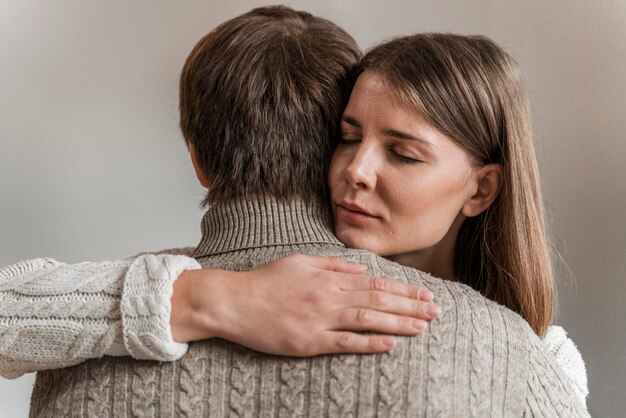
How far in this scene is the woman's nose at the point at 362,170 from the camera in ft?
4.05

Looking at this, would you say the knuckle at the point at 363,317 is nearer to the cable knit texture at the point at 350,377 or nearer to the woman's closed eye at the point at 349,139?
the cable knit texture at the point at 350,377

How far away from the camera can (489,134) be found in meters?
1.36

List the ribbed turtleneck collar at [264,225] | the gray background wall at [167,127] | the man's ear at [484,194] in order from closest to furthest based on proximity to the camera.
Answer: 1. the ribbed turtleneck collar at [264,225]
2. the man's ear at [484,194]
3. the gray background wall at [167,127]

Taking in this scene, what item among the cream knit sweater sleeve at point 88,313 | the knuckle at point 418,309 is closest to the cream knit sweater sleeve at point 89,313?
the cream knit sweater sleeve at point 88,313

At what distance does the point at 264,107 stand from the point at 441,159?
0.31 m

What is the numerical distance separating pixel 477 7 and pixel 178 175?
970mm

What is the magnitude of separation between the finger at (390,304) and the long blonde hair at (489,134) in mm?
345

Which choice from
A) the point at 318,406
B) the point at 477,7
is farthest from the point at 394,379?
the point at 477,7

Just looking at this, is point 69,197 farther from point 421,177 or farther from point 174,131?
point 421,177

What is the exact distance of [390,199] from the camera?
1288 millimetres

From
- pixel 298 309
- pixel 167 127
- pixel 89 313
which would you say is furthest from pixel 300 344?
Result: pixel 167 127

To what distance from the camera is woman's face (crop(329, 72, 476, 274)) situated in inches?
49.4

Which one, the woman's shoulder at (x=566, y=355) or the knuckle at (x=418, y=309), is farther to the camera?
the woman's shoulder at (x=566, y=355)

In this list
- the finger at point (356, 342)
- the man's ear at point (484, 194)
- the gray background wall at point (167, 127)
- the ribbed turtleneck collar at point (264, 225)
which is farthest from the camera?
the gray background wall at point (167, 127)
